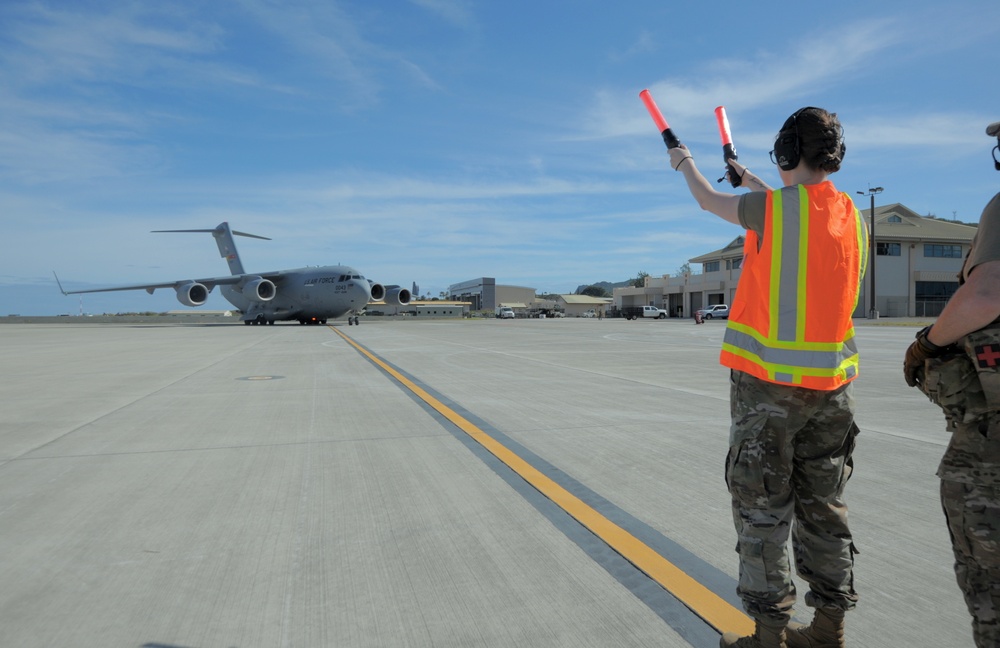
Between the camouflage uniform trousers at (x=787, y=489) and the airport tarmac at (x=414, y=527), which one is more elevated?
the camouflage uniform trousers at (x=787, y=489)

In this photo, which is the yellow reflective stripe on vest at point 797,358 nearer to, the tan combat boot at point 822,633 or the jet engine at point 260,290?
the tan combat boot at point 822,633

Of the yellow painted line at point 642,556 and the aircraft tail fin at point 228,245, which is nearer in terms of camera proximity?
the yellow painted line at point 642,556

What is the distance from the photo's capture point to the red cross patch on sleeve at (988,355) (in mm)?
1836

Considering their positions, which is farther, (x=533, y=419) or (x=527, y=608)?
(x=533, y=419)

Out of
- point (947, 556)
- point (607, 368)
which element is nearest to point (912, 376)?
point (947, 556)

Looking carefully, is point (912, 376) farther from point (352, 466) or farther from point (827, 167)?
point (352, 466)

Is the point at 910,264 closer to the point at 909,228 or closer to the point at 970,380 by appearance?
the point at 909,228

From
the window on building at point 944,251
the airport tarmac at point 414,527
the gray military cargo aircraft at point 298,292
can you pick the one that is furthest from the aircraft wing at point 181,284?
the window on building at point 944,251

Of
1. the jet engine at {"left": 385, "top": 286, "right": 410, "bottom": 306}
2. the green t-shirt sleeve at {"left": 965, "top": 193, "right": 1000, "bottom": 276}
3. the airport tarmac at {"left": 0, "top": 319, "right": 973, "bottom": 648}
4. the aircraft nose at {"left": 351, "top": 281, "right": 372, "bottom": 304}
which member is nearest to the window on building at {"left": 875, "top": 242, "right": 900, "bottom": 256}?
the jet engine at {"left": 385, "top": 286, "right": 410, "bottom": 306}

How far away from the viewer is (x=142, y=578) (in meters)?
2.96

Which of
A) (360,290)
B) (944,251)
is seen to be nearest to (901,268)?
(944,251)

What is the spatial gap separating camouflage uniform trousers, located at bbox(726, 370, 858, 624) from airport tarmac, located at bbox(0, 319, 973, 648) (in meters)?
0.32

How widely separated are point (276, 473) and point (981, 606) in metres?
4.18

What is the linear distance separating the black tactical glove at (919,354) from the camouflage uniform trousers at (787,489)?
0.24 metres
